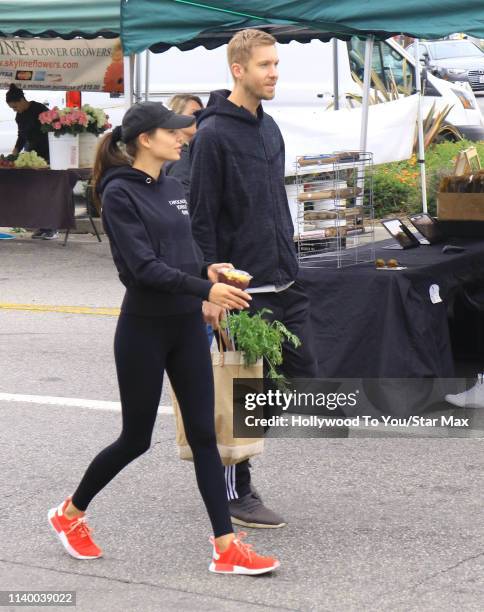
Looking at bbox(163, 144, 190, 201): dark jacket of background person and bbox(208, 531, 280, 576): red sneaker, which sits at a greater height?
bbox(163, 144, 190, 201): dark jacket of background person

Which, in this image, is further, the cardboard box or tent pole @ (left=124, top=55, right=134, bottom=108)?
tent pole @ (left=124, top=55, right=134, bottom=108)

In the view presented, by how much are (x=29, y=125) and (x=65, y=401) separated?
863 centimetres

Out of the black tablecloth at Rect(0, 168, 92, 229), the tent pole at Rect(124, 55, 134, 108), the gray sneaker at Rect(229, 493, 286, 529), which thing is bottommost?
the black tablecloth at Rect(0, 168, 92, 229)

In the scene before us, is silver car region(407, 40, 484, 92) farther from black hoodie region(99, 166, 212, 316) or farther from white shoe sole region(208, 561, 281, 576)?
white shoe sole region(208, 561, 281, 576)

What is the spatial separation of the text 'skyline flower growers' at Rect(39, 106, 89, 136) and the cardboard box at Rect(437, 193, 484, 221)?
7.66 m

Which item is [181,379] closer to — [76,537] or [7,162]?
[76,537]

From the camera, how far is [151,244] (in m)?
4.50

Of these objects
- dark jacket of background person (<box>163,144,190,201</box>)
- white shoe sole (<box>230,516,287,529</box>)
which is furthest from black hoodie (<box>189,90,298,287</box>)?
white shoe sole (<box>230,516,287,529</box>)

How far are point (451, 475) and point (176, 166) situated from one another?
2049mm

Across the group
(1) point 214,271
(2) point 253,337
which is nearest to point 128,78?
(2) point 253,337

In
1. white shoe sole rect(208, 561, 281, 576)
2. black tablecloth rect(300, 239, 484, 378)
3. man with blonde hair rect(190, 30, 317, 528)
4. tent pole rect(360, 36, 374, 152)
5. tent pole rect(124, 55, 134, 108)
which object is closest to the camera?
white shoe sole rect(208, 561, 281, 576)

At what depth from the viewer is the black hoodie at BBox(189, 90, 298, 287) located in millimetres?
5207

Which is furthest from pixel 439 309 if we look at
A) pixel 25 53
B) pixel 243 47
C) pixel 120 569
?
pixel 25 53

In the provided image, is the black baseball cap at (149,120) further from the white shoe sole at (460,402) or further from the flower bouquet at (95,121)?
the flower bouquet at (95,121)
